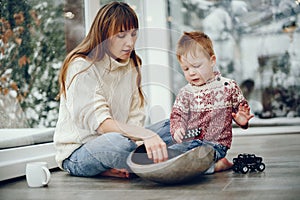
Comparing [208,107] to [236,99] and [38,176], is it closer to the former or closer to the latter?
[236,99]

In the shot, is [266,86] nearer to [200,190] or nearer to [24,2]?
[24,2]

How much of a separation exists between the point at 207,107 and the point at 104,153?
0.21 m

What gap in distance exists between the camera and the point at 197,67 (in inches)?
37.1

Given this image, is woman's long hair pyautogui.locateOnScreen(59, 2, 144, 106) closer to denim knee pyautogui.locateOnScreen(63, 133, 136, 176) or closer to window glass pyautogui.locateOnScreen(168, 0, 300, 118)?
denim knee pyautogui.locateOnScreen(63, 133, 136, 176)

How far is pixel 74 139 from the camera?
42.0 inches

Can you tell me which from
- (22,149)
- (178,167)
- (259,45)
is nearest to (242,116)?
(178,167)

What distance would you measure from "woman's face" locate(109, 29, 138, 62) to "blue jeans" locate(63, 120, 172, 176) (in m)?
0.14

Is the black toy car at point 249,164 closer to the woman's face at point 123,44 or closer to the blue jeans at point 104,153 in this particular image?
the blue jeans at point 104,153

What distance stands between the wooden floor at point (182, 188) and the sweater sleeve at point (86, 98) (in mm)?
116

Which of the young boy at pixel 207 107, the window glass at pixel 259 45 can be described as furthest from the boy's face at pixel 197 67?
the window glass at pixel 259 45

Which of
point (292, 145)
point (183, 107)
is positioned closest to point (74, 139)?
point (183, 107)

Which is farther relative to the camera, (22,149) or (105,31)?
(22,149)

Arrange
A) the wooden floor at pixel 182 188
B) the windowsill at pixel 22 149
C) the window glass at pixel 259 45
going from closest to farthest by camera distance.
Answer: the wooden floor at pixel 182 188, the windowsill at pixel 22 149, the window glass at pixel 259 45

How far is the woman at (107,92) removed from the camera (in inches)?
37.5
